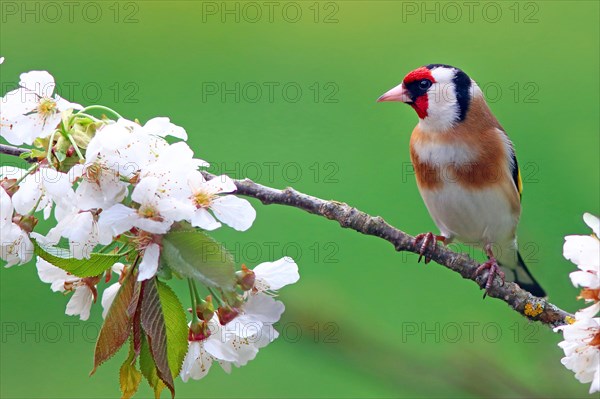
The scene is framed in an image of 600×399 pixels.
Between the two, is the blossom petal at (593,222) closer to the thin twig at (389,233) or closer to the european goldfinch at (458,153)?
the thin twig at (389,233)

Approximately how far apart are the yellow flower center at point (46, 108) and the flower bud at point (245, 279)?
219 millimetres

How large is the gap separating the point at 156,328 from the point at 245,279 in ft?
0.31

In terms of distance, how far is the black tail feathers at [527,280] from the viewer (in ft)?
4.96

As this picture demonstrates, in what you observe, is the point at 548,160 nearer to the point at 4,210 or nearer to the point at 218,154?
the point at 218,154

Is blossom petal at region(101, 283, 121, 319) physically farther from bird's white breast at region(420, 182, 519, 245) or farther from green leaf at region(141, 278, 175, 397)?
bird's white breast at region(420, 182, 519, 245)

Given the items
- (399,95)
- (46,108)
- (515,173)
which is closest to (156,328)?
(46,108)

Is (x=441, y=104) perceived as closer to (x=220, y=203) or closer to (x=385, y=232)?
(x=385, y=232)

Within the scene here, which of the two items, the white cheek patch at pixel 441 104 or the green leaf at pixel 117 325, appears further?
the white cheek patch at pixel 441 104

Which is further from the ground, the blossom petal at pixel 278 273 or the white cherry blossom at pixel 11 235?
the white cherry blossom at pixel 11 235

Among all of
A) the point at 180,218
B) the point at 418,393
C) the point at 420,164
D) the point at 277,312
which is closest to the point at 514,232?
the point at 420,164

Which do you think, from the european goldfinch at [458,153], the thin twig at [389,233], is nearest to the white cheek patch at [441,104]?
the european goldfinch at [458,153]

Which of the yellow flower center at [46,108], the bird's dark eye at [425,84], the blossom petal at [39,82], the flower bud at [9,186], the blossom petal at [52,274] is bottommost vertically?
the blossom petal at [52,274]

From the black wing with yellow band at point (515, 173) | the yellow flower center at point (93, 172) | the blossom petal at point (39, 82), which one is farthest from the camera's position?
the black wing with yellow band at point (515, 173)

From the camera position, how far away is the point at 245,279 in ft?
2.44
